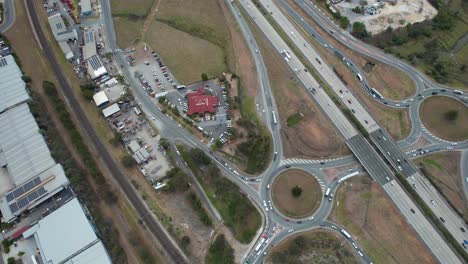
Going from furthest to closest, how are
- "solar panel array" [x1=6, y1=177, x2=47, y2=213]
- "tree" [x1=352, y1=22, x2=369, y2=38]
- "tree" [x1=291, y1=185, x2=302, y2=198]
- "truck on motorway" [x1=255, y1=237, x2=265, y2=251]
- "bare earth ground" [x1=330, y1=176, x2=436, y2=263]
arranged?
"tree" [x1=352, y1=22, x2=369, y2=38] → "tree" [x1=291, y1=185, x2=302, y2=198] → "solar panel array" [x1=6, y1=177, x2=47, y2=213] → "truck on motorway" [x1=255, y1=237, x2=265, y2=251] → "bare earth ground" [x1=330, y1=176, x2=436, y2=263]

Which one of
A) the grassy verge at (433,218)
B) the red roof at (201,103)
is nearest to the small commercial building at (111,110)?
the red roof at (201,103)

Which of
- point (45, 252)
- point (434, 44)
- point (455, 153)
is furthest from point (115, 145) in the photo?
point (434, 44)

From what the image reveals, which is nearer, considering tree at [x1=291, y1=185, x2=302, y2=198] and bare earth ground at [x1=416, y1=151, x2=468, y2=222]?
bare earth ground at [x1=416, y1=151, x2=468, y2=222]

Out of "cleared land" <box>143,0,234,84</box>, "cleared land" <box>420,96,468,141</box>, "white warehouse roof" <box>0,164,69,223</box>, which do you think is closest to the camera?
"white warehouse roof" <box>0,164,69,223</box>

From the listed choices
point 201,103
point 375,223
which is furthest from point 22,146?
point 375,223

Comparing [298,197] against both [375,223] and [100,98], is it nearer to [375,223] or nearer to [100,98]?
[375,223]

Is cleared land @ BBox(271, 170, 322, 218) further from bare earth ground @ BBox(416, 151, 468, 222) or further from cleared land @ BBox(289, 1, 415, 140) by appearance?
bare earth ground @ BBox(416, 151, 468, 222)

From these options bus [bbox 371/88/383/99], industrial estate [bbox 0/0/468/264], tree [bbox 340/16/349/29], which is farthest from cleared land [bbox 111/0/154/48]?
bus [bbox 371/88/383/99]

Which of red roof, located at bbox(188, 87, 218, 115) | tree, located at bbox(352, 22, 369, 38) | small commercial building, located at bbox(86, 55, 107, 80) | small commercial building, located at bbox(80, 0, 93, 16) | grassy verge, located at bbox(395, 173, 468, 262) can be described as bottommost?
grassy verge, located at bbox(395, 173, 468, 262)
